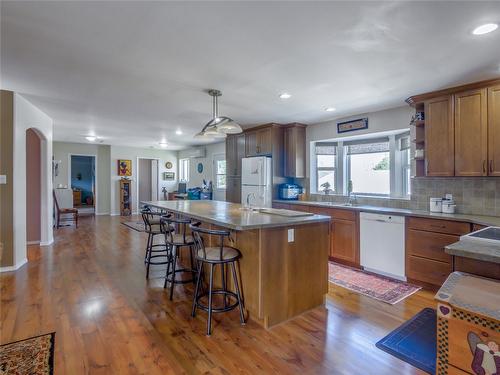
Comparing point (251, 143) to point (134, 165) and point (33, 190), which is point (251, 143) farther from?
point (134, 165)

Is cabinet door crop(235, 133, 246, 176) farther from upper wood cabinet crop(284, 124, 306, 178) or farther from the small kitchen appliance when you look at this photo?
the small kitchen appliance

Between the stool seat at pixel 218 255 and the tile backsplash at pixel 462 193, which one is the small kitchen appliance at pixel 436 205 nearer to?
the tile backsplash at pixel 462 193

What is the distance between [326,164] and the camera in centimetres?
532

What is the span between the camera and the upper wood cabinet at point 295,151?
5320 mm

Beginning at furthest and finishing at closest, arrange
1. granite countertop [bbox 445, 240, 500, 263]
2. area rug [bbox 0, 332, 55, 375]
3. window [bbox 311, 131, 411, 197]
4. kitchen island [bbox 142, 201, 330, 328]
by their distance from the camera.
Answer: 1. window [bbox 311, 131, 411, 197]
2. kitchen island [bbox 142, 201, 330, 328]
3. area rug [bbox 0, 332, 55, 375]
4. granite countertop [bbox 445, 240, 500, 263]

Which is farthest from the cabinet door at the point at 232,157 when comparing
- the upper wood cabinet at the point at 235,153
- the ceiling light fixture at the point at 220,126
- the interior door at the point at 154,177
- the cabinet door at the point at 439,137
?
the interior door at the point at 154,177

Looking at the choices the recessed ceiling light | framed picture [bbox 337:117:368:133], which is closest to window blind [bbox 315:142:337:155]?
framed picture [bbox 337:117:368:133]

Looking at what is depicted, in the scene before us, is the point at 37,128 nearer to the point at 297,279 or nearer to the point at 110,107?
the point at 110,107

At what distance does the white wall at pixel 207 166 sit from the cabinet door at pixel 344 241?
4290 mm

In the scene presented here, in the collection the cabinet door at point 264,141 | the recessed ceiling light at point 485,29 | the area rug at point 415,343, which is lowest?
the area rug at point 415,343


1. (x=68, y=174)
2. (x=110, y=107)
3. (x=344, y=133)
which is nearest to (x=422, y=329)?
(x=344, y=133)

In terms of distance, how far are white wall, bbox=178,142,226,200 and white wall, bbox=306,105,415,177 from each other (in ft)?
10.6

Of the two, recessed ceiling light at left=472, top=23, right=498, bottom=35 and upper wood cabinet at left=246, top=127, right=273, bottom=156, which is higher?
recessed ceiling light at left=472, top=23, right=498, bottom=35

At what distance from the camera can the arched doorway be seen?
17.1ft
